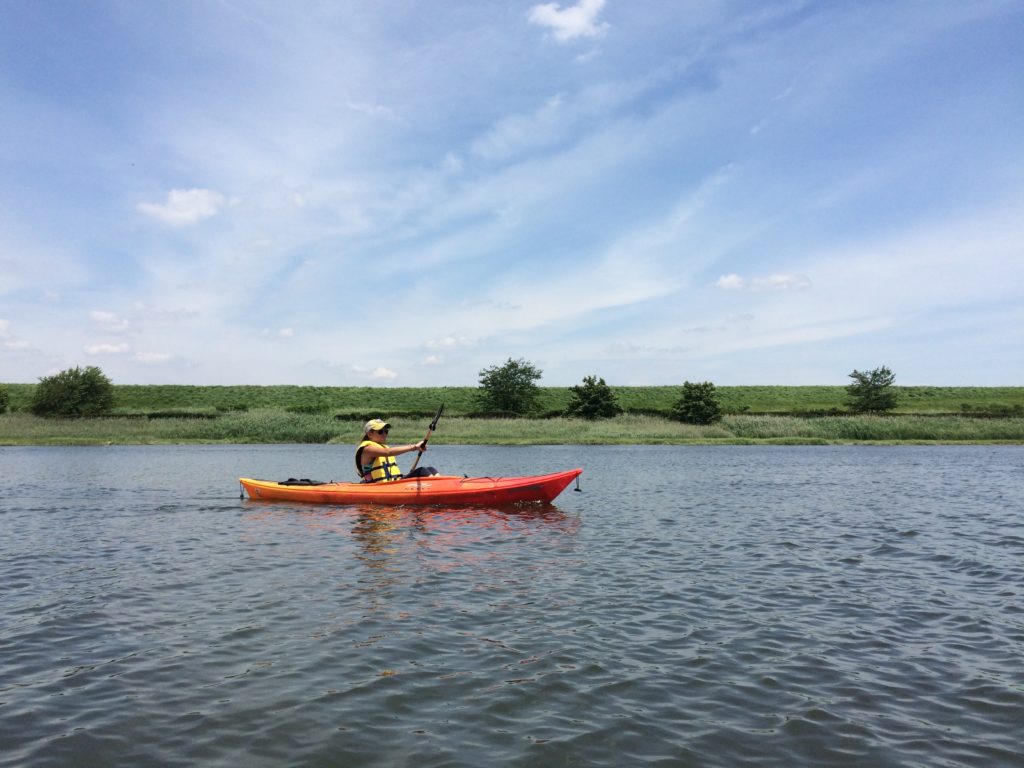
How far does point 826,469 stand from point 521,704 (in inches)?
943

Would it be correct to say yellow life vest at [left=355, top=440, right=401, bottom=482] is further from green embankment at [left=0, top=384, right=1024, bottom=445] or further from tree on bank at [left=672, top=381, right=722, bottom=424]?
tree on bank at [left=672, top=381, right=722, bottom=424]

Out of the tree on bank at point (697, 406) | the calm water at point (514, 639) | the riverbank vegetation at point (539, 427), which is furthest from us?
the tree on bank at point (697, 406)

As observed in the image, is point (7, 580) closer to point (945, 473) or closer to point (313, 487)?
point (313, 487)

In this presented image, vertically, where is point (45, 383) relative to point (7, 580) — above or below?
above

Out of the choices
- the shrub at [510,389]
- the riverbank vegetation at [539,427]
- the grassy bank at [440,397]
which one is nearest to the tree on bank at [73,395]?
the riverbank vegetation at [539,427]

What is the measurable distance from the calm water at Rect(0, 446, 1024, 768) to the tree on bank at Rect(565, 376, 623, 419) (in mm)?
41220

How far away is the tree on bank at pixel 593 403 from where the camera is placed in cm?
5628

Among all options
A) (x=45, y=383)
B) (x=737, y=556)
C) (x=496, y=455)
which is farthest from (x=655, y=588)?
(x=45, y=383)

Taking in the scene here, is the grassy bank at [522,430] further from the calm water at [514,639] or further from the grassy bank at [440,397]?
the calm water at [514,639]

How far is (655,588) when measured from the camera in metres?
8.46

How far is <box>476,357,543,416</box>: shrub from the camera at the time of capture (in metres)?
65.4

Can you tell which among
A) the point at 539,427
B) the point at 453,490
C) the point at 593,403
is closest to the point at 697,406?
the point at 593,403

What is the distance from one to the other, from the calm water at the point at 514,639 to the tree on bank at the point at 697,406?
126 ft

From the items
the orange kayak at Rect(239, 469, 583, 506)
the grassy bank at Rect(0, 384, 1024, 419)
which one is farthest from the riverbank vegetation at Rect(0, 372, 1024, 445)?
the orange kayak at Rect(239, 469, 583, 506)
